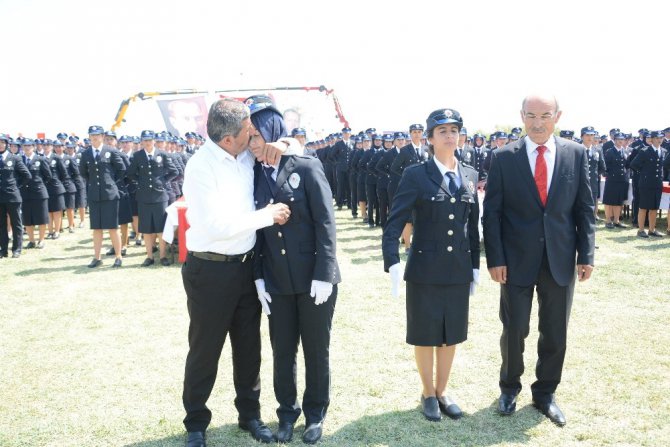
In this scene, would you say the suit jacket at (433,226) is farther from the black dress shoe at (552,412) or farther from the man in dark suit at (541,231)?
the black dress shoe at (552,412)

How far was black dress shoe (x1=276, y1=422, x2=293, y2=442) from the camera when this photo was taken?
11.0 feet

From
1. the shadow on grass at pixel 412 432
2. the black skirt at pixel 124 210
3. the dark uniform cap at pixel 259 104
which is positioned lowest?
the shadow on grass at pixel 412 432

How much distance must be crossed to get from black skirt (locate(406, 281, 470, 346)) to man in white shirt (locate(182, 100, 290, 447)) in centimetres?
101

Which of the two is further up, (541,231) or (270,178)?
(270,178)

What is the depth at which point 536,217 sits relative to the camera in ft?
11.4

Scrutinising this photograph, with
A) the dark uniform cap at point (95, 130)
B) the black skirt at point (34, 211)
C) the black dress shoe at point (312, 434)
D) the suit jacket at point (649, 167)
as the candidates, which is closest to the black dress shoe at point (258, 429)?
the black dress shoe at point (312, 434)

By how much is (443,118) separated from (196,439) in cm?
245

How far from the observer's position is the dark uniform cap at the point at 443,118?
133 inches

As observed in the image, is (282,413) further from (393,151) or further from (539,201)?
(393,151)

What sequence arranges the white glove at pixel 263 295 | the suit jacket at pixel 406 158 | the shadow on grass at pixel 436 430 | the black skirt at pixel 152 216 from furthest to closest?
the suit jacket at pixel 406 158 < the black skirt at pixel 152 216 < the shadow on grass at pixel 436 430 < the white glove at pixel 263 295

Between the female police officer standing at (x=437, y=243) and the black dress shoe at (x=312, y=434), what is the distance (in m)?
0.75

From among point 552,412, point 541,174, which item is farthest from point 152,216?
point 552,412

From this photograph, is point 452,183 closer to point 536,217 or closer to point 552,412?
point 536,217

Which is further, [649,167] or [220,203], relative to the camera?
[649,167]
